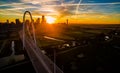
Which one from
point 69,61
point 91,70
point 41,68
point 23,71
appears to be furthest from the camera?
point 69,61

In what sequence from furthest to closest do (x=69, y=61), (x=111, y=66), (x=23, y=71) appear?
(x=69, y=61) → (x=111, y=66) → (x=23, y=71)

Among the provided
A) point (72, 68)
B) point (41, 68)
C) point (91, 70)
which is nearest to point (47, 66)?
point (41, 68)

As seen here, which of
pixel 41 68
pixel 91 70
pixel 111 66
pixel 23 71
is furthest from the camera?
pixel 111 66

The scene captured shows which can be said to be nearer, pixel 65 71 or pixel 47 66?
pixel 47 66

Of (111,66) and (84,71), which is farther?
(111,66)

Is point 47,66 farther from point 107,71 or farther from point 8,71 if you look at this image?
point 107,71

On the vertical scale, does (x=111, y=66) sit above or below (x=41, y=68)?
below

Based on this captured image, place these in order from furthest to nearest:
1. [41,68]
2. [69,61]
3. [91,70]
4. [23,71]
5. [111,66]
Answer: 1. [69,61]
2. [111,66]
3. [91,70]
4. [23,71]
5. [41,68]

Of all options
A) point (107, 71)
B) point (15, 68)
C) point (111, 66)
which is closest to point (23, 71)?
point (15, 68)

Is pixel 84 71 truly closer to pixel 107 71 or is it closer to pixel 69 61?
pixel 107 71
